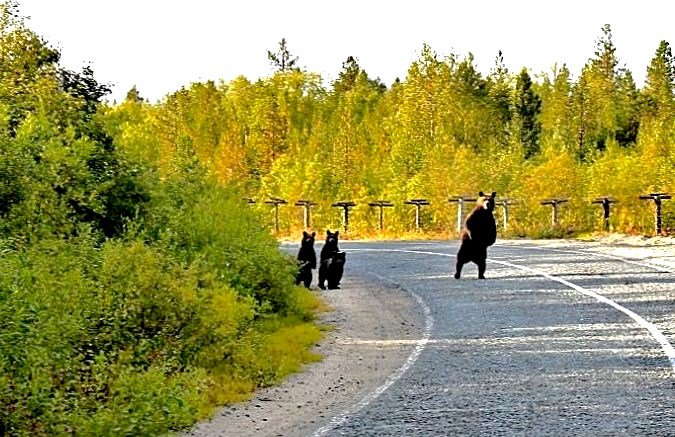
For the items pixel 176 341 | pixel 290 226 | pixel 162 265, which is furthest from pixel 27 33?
pixel 290 226

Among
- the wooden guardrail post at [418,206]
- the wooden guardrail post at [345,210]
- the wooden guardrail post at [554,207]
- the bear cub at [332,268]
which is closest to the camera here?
the bear cub at [332,268]

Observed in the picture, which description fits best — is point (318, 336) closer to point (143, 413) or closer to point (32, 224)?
point (32, 224)

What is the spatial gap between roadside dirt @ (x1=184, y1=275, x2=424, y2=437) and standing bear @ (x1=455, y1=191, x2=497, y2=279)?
3.25 metres

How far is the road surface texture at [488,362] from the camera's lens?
933 cm

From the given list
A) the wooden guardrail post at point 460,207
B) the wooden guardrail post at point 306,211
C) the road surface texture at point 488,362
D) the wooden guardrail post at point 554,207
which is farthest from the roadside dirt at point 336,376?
the wooden guardrail post at point 306,211

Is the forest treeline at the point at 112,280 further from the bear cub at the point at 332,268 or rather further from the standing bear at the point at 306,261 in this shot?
the bear cub at the point at 332,268

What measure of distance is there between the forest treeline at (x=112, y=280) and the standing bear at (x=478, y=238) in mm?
5364

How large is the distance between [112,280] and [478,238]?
12.1m

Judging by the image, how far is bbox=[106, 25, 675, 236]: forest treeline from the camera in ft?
155

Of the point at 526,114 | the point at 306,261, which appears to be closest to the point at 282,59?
the point at 526,114

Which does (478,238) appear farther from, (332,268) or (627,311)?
(627,311)

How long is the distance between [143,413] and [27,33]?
9.64 m

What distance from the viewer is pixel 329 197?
6234cm

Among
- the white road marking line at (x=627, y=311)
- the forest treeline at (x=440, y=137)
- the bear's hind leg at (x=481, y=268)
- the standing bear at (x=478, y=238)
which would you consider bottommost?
the white road marking line at (x=627, y=311)
